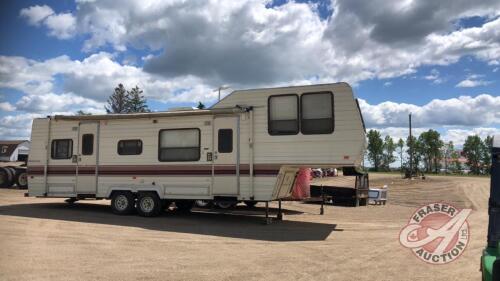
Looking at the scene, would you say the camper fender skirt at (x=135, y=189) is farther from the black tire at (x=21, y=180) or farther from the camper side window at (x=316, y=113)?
the black tire at (x=21, y=180)

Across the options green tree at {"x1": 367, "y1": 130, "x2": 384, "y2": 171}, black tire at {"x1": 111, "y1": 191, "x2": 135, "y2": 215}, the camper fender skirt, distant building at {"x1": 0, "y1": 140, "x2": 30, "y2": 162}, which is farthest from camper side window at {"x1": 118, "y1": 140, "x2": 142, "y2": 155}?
green tree at {"x1": 367, "y1": 130, "x2": 384, "y2": 171}

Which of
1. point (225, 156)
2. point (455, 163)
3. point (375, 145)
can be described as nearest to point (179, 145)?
point (225, 156)

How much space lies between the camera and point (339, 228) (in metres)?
11.8

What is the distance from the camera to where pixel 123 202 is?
13641mm

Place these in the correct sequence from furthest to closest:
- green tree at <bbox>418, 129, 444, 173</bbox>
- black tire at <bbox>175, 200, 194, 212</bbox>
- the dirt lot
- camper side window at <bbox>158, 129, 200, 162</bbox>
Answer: green tree at <bbox>418, 129, 444, 173</bbox>
black tire at <bbox>175, 200, 194, 212</bbox>
camper side window at <bbox>158, 129, 200, 162</bbox>
the dirt lot

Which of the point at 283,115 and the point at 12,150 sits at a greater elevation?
the point at 12,150

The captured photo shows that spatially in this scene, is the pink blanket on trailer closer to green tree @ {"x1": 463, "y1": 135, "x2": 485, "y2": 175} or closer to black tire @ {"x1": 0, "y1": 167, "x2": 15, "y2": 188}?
black tire @ {"x1": 0, "y1": 167, "x2": 15, "y2": 188}

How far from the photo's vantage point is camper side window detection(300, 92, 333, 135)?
11266 mm

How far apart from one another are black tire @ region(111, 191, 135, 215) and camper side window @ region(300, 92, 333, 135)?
18.6 ft

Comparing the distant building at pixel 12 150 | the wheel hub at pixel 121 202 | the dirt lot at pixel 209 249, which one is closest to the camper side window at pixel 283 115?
the dirt lot at pixel 209 249

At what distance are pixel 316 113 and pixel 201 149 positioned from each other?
3.41 metres

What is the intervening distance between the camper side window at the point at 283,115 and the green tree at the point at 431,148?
9274 cm

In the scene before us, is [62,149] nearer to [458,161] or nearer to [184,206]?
[184,206]

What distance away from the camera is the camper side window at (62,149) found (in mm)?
14367
